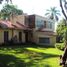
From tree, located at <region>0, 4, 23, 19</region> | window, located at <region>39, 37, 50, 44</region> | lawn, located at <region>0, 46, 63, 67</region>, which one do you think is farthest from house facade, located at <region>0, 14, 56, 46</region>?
tree, located at <region>0, 4, 23, 19</region>

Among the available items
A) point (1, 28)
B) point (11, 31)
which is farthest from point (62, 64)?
point (11, 31)

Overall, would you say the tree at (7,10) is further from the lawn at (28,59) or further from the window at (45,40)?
the lawn at (28,59)

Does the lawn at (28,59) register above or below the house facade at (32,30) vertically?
below

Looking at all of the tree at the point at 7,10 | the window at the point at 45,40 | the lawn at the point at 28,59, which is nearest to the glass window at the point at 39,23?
the window at the point at 45,40

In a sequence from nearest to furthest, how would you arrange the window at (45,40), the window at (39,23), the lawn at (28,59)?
the lawn at (28,59), the window at (45,40), the window at (39,23)

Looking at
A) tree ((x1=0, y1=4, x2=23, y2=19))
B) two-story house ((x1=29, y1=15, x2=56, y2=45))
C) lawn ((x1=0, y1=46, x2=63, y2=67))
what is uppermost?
tree ((x1=0, y1=4, x2=23, y2=19))

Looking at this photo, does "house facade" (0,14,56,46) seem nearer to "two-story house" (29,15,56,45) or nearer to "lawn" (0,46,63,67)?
"two-story house" (29,15,56,45)

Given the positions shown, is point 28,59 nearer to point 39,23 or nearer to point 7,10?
point 39,23

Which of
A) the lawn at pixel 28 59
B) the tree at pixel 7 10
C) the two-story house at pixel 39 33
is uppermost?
the tree at pixel 7 10

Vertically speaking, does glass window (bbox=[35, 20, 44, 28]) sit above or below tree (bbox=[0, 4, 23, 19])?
below

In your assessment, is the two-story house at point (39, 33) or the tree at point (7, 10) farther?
the tree at point (7, 10)

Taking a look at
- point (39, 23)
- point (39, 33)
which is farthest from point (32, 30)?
point (39, 23)

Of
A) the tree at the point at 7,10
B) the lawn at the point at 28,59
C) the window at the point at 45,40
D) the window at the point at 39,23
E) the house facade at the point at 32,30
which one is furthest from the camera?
the tree at the point at 7,10

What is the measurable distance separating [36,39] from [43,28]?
11.1 feet
